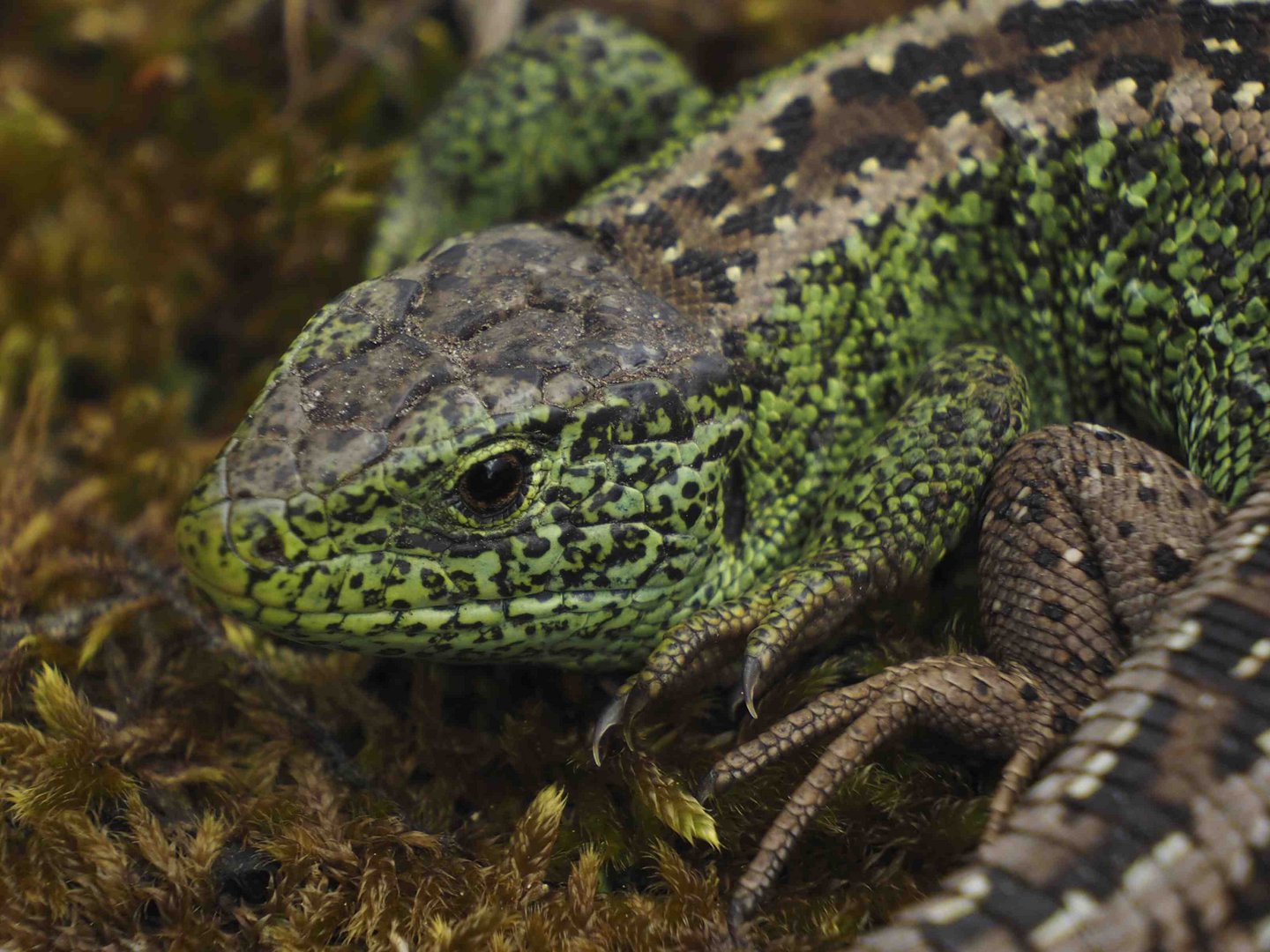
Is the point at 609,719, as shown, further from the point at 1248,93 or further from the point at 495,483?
the point at 1248,93

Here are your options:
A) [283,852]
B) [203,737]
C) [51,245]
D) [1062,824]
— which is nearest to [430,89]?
[51,245]

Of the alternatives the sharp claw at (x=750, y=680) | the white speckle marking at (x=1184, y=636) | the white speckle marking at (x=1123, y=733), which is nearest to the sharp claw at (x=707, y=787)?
the sharp claw at (x=750, y=680)

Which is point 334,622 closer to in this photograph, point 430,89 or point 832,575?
point 832,575

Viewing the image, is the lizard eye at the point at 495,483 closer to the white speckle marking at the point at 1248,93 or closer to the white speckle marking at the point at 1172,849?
the white speckle marking at the point at 1172,849

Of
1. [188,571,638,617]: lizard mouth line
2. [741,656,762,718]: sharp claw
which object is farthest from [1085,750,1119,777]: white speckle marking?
[188,571,638,617]: lizard mouth line

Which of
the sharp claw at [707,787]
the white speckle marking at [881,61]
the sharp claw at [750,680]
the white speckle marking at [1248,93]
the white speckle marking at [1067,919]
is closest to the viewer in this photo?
the white speckle marking at [1067,919]

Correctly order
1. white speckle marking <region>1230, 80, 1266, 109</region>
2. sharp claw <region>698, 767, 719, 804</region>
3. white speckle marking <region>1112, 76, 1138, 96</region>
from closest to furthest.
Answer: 1. sharp claw <region>698, 767, 719, 804</region>
2. white speckle marking <region>1230, 80, 1266, 109</region>
3. white speckle marking <region>1112, 76, 1138, 96</region>

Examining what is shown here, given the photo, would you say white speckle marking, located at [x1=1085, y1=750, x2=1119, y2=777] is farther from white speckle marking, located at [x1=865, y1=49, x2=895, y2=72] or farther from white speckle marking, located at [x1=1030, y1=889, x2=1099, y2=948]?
white speckle marking, located at [x1=865, y1=49, x2=895, y2=72]

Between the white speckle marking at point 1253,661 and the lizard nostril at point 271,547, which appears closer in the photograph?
the white speckle marking at point 1253,661

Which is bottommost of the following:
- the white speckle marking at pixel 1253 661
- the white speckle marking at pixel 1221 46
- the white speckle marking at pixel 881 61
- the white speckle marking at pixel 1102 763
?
the white speckle marking at pixel 1102 763
